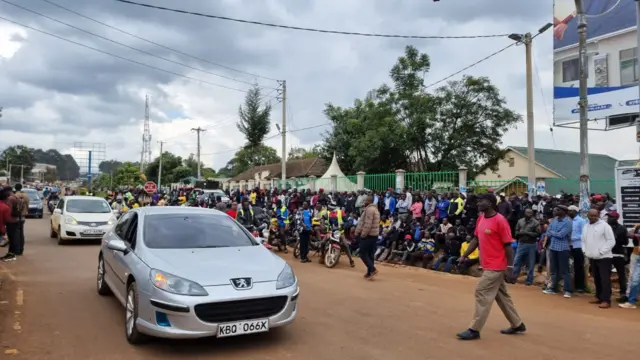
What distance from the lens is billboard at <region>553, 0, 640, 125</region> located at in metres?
16.8

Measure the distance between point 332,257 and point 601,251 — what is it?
587 centimetres

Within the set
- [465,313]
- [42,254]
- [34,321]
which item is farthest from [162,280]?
[42,254]

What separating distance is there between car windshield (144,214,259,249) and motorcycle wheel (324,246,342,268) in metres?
5.51

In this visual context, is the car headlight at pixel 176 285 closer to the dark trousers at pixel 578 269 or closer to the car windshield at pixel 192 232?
the car windshield at pixel 192 232

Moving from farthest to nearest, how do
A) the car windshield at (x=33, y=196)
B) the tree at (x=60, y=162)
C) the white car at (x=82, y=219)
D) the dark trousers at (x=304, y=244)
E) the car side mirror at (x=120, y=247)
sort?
1. the tree at (x=60, y=162)
2. the car windshield at (x=33, y=196)
3. the white car at (x=82, y=219)
4. the dark trousers at (x=304, y=244)
5. the car side mirror at (x=120, y=247)

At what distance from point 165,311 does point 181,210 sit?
2.18m

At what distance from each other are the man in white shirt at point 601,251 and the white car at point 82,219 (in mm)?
12103

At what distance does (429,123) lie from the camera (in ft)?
84.8

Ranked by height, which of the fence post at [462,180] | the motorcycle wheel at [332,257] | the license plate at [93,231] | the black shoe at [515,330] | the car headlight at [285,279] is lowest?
the black shoe at [515,330]

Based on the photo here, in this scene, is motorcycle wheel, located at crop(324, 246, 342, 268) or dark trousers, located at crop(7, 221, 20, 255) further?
motorcycle wheel, located at crop(324, 246, 342, 268)

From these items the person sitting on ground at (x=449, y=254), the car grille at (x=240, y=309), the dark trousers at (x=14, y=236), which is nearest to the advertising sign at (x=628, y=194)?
the person sitting on ground at (x=449, y=254)

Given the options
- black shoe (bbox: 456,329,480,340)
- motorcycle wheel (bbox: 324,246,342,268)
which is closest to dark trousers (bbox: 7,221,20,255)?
motorcycle wheel (bbox: 324,246,342,268)

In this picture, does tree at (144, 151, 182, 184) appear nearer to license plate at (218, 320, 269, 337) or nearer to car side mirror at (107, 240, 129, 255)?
car side mirror at (107, 240, 129, 255)

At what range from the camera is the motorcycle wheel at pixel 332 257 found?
11948 millimetres
